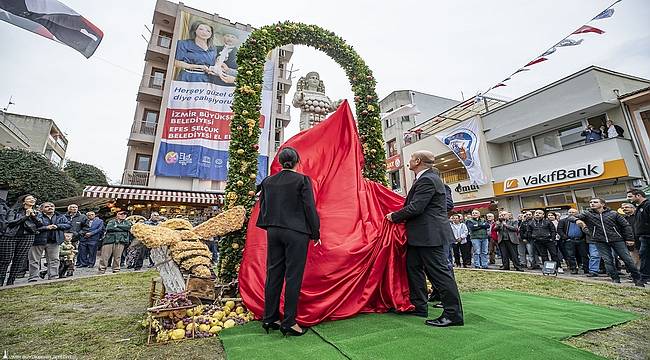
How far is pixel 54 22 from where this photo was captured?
4.31 meters

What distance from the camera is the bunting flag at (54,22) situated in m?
3.97

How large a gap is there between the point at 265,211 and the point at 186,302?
1.26m

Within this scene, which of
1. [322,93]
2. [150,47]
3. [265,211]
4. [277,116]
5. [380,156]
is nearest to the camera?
[265,211]

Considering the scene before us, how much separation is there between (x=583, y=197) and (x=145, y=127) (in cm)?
2341

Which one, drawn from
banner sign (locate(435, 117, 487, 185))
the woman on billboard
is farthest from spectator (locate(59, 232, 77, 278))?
banner sign (locate(435, 117, 487, 185))

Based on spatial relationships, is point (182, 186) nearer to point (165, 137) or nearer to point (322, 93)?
point (165, 137)

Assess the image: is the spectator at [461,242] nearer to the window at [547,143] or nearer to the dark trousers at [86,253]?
the window at [547,143]

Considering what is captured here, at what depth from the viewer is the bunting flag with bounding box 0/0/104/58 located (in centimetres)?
397

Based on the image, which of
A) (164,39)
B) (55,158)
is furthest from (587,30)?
(55,158)

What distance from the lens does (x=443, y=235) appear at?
303 centimetres

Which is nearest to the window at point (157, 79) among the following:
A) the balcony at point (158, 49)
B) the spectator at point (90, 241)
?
the balcony at point (158, 49)

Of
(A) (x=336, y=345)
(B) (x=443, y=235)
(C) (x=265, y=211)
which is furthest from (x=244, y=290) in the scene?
(B) (x=443, y=235)

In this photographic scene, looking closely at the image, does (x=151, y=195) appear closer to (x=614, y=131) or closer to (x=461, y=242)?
(x=461, y=242)

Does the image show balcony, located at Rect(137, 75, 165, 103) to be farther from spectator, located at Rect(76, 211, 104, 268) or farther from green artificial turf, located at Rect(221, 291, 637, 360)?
green artificial turf, located at Rect(221, 291, 637, 360)
